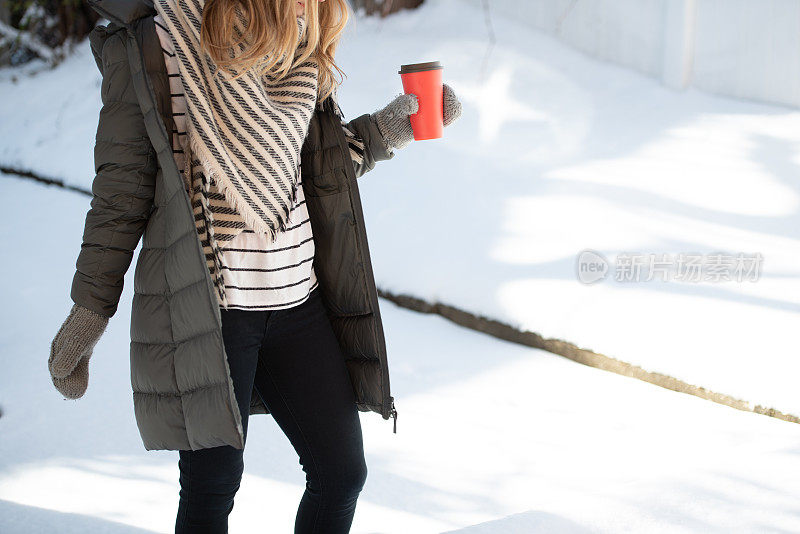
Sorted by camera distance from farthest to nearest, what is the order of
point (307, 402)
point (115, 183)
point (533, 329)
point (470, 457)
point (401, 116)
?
point (533, 329), point (470, 457), point (401, 116), point (307, 402), point (115, 183)

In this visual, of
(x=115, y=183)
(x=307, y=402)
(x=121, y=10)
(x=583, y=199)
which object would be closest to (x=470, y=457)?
(x=307, y=402)

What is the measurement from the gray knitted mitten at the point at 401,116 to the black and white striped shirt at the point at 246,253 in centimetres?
34

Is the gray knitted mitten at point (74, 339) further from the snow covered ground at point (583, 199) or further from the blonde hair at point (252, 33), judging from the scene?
the snow covered ground at point (583, 199)

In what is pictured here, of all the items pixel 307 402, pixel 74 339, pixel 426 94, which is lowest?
Answer: pixel 307 402

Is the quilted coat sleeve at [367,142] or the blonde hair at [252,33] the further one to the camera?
the quilted coat sleeve at [367,142]

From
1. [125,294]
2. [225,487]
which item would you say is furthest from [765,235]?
[125,294]

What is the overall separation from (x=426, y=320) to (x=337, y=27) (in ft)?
7.01

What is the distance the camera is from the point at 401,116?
5.58ft

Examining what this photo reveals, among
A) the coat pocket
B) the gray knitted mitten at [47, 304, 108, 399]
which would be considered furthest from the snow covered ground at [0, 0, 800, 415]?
the gray knitted mitten at [47, 304, 108, 399]

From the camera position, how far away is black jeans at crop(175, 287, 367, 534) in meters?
1.43

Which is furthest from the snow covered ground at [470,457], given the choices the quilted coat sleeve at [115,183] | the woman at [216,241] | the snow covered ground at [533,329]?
the quilted coat sleeve at [115,183]

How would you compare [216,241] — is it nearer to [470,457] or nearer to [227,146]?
[227,146]

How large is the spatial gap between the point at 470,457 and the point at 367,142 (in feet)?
3.95

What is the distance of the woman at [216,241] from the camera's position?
133cm
